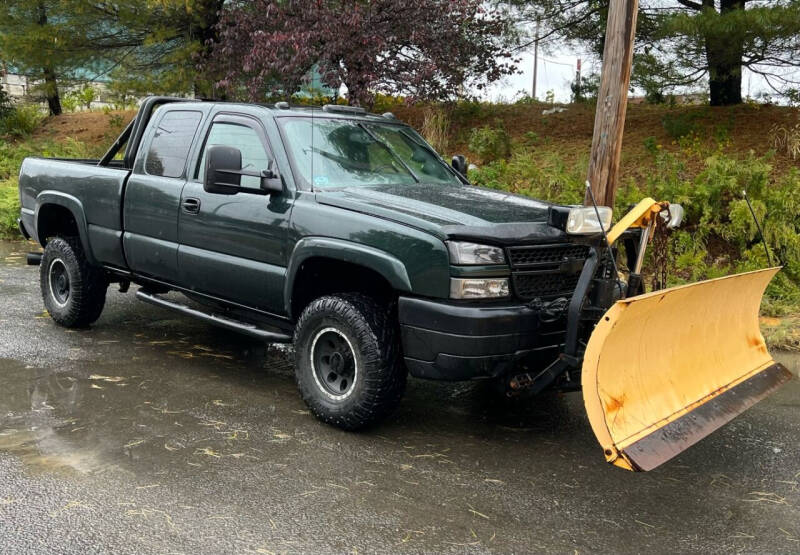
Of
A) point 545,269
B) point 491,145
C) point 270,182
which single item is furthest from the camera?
point 491,145

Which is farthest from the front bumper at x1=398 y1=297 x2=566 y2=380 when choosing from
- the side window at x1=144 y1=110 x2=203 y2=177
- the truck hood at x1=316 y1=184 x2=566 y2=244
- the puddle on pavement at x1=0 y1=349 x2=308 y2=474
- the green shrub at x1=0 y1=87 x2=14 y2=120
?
the green shrub at x1=0 y1=87 x2=14 y2=120

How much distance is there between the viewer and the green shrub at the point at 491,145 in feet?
41.3

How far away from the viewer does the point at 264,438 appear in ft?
15.7

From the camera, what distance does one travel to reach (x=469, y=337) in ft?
14.2

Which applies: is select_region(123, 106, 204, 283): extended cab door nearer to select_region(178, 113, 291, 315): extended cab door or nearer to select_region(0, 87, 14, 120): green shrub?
select_region(178, 113, 291, 315): extended cab door

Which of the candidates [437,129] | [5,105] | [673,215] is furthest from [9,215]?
[673,215]

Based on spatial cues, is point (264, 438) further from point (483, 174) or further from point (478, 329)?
point (483, 174)

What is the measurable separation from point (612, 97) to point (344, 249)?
4.07 m

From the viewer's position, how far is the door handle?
18.9 ft

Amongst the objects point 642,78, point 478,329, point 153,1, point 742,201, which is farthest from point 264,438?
point 153,1

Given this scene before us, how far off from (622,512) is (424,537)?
103 centimetres

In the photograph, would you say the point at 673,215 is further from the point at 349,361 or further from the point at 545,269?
the point at 349,361

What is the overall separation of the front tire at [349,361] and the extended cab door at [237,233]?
442 mm

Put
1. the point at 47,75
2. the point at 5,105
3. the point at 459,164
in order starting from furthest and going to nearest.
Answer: the point at 5,105, the point at 47,75, the point at 459,164
